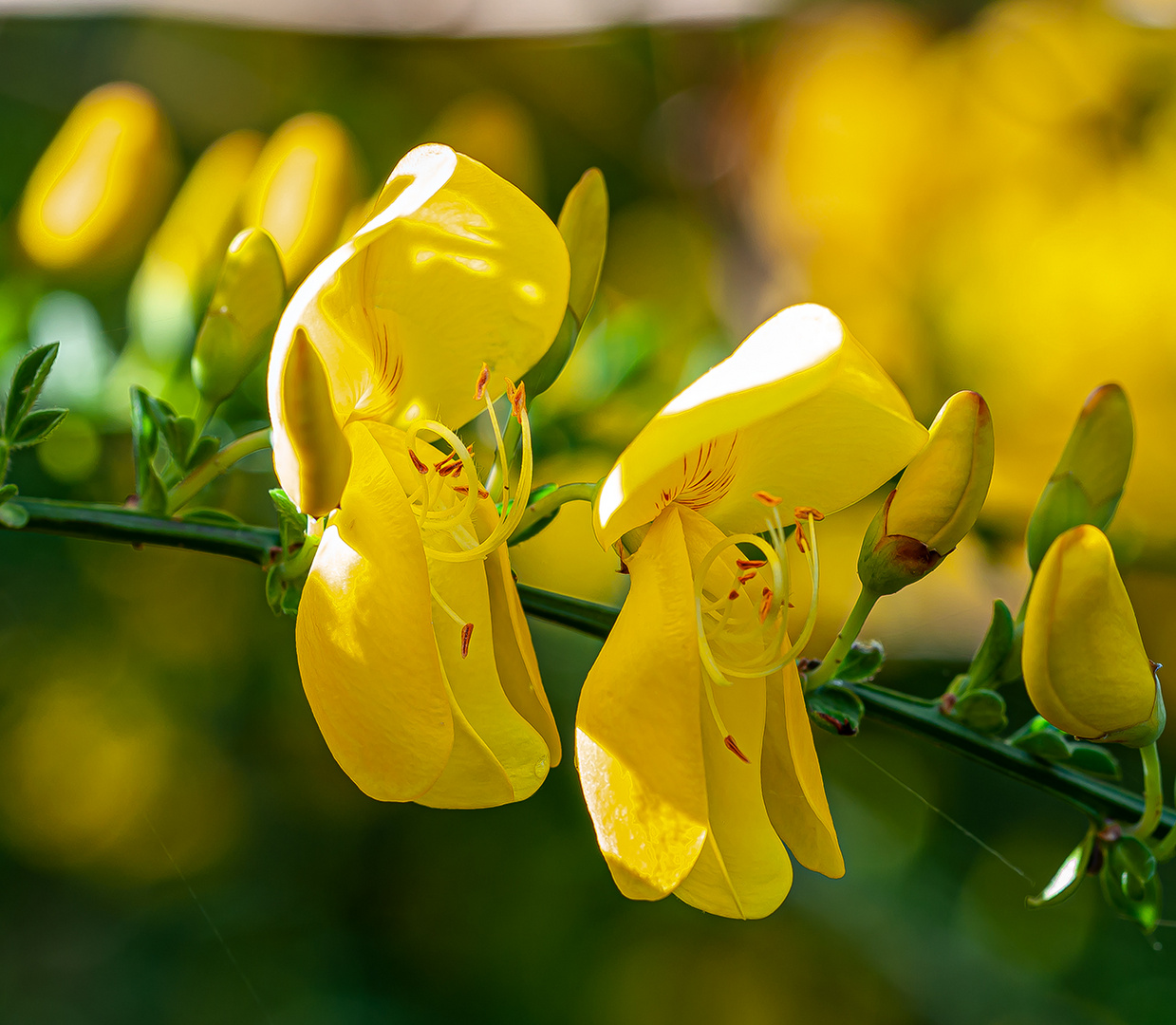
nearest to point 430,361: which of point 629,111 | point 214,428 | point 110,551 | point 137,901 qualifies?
point 214,428

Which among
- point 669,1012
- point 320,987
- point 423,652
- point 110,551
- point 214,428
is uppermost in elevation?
point 423,652

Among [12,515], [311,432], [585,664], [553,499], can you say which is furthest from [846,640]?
[585,664]

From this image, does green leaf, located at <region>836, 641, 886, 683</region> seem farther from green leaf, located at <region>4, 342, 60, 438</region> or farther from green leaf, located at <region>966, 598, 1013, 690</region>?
green leaf, located at <region>4, 342, 60, 438</region>

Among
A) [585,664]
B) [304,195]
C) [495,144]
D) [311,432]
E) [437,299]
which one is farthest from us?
[585,664]

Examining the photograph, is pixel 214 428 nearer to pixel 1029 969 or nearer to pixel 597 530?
pixel 597 530

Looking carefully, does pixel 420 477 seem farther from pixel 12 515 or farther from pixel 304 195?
pixel 304 195

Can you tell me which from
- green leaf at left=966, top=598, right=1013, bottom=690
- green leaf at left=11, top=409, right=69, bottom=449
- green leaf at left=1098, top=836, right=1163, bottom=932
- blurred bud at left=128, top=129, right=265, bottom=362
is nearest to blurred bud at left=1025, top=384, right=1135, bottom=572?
green leaf at left=966, top=598, right=1013, bottom=690
